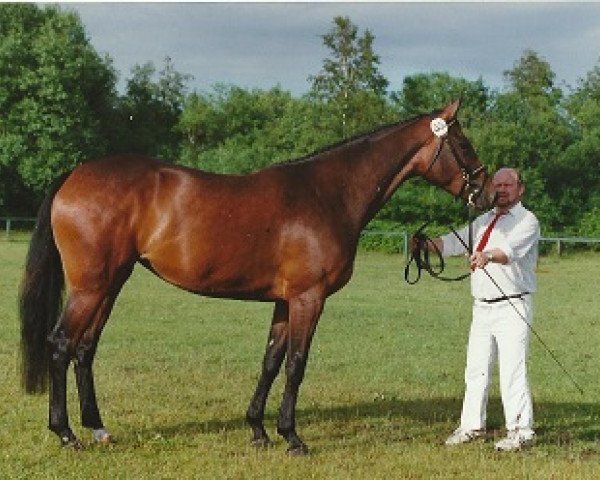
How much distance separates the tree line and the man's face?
100ft

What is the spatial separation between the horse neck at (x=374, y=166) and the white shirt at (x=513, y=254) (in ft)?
2.80

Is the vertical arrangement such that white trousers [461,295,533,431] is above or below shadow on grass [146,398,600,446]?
above

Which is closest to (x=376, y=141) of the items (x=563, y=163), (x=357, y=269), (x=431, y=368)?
(x=431, y=368)

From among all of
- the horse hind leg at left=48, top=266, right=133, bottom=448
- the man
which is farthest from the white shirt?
the horse hind leg at left=48, top=266, right=133, bottom=448

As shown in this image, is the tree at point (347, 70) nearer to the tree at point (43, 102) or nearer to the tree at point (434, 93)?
the tree at point (434, 93)

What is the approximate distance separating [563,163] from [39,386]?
4033 centimetres

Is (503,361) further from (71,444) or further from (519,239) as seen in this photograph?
(71,444)

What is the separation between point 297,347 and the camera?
605 centimetres

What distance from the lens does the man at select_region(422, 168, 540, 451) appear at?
6.33m

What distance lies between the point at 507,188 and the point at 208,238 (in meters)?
2.35

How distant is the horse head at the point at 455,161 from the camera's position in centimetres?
632

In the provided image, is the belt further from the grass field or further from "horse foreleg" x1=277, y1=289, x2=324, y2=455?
"horse foreleg" x1=277, y1=289, x2=324, y2=455

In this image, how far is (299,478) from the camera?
539 centimetres

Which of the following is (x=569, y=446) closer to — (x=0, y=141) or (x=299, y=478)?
(x=299, y=478)
